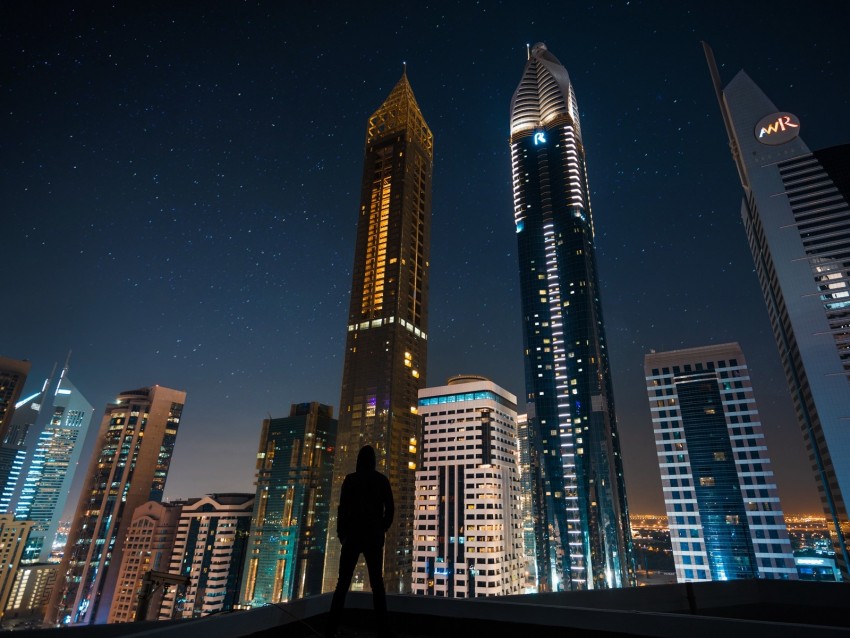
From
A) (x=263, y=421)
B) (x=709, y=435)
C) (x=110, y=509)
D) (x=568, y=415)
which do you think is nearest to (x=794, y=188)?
(x=709, y=435)

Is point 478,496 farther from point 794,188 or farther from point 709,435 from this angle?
point 794,188

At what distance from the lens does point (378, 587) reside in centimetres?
516

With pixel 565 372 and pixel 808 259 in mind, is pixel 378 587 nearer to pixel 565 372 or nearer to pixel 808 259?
pixel 808 259

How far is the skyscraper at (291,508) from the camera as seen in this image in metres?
106

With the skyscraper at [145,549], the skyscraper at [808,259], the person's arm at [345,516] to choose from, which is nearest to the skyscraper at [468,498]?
the skyscraper at [808,259]

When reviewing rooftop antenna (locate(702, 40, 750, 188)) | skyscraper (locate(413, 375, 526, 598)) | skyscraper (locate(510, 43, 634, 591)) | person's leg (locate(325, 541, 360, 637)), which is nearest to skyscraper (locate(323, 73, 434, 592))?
skyscraper (locate(413, 375, 526, 598))

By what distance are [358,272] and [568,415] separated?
2291 inches

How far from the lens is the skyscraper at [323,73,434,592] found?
77750 millimetres

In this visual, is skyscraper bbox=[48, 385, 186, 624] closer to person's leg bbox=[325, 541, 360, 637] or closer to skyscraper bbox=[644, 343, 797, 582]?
skyscraper bbox=[644, 343, 797, 582]

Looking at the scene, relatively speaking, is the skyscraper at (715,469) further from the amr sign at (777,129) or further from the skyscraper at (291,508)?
the skyscraper at (291,508)

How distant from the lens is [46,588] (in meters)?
124

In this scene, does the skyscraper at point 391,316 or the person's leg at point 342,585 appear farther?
the skyscraper at point 391,316

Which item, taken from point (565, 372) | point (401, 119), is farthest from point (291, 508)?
point (401, 119)

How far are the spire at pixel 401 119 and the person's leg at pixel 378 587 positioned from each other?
100 m
